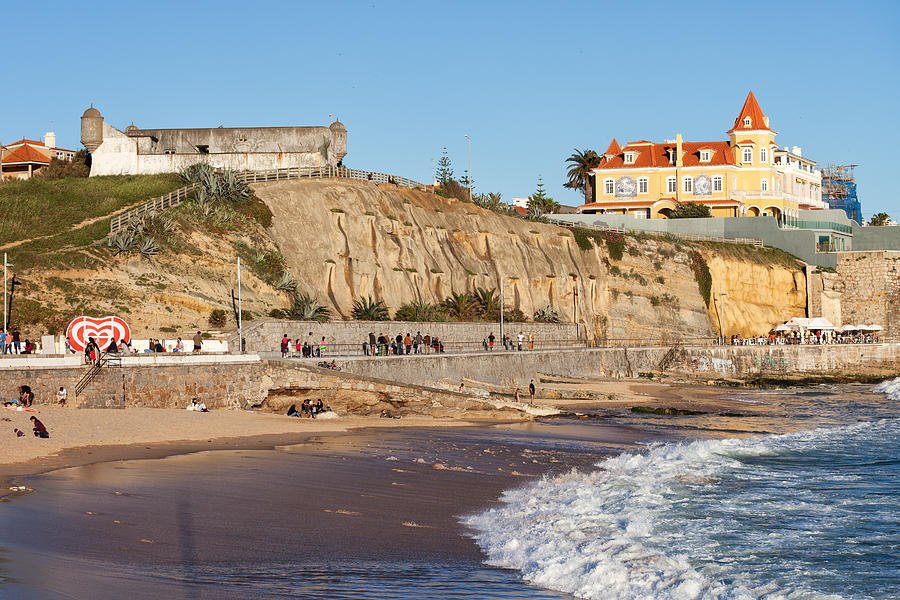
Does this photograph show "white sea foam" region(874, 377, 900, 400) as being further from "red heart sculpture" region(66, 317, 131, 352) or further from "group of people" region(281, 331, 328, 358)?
"red heart sculpture" region(66, 317, 131, 352)

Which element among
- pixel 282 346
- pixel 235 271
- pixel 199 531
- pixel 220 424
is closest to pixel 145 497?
pixel 199 531

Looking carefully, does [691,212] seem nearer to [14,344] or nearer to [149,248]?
[149,248]

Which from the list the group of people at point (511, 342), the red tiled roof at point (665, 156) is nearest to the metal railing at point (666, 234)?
the red tiled roof at point (665, 156)

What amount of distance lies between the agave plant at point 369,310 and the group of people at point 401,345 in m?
3.49

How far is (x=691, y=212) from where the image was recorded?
289 feet

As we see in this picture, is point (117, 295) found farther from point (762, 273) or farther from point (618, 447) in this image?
point (762, 273)

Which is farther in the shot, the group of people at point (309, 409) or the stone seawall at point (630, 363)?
the stone seawall at point (630, 363)

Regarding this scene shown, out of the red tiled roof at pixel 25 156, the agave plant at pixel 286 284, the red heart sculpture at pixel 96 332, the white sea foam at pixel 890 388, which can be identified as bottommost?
the white sea foam at pixel 890 388

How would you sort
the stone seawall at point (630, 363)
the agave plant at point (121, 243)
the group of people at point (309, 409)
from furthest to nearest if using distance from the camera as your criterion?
the agave plant at point (121, 243)
the stone seawall at point (630, 363)
the group of people at point (309, 409)

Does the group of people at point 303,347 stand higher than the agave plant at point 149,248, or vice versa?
the agave plant at point 149,248

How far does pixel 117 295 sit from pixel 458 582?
Answer: 2970 cm

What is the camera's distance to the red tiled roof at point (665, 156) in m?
93.6

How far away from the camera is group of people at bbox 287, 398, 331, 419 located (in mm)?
32125

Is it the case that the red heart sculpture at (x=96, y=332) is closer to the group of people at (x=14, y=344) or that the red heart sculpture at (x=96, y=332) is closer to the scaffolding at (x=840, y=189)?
the group of people at (x=14, y=344)
